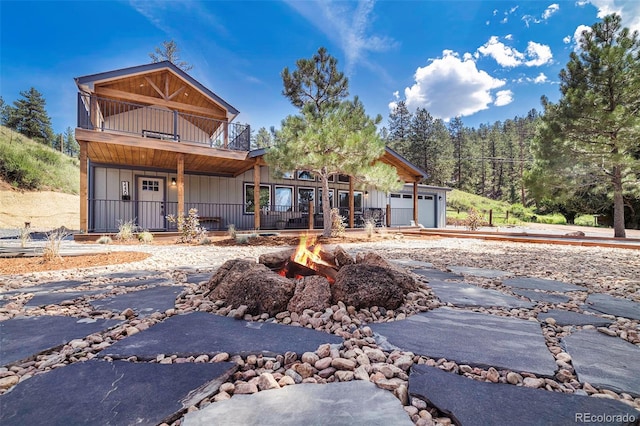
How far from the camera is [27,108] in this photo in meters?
26.1

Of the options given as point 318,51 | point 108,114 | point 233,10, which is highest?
point 318,51

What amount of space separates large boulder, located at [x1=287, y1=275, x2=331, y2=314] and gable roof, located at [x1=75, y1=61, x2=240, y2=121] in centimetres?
1002

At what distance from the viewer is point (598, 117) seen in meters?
8.88

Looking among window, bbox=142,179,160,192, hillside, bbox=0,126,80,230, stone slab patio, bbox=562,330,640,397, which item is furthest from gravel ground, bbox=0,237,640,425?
hillside, bbox=0,126,80,230

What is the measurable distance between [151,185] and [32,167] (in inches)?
544

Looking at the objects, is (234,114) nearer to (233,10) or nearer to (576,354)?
(233,10)

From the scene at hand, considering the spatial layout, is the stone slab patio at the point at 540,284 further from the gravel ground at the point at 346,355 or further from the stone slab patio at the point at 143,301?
the stone slab patio at the point at 143,301

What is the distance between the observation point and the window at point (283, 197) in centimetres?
1273

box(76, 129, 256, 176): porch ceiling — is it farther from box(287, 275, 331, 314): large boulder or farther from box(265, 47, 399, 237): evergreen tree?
box(287, 275, 331, 314): large boulder

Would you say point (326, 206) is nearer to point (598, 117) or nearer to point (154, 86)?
point (154, 86)

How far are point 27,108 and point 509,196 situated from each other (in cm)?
5205

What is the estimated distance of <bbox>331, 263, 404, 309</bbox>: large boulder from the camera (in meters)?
1.95

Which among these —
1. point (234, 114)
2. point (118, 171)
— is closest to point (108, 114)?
point (118, 171)

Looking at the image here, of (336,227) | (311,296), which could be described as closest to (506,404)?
(311,296)
